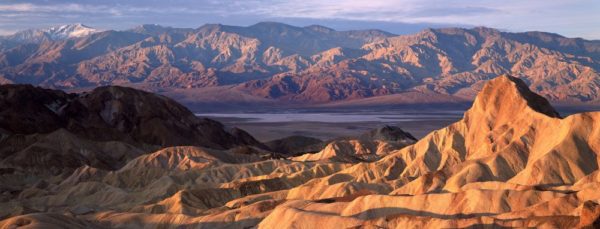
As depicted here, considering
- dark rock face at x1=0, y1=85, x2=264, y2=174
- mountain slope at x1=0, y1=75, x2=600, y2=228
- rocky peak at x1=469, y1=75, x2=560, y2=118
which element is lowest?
dark rock face at x1=0, y1=85, x2=264, y2=174

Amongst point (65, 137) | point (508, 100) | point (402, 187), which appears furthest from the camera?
point (65, 137)

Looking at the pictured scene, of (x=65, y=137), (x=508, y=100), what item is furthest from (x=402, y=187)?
(x=65, y=137)

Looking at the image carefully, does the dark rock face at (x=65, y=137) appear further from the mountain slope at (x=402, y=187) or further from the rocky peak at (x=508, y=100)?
the rocky peak at (x=508, y=100)

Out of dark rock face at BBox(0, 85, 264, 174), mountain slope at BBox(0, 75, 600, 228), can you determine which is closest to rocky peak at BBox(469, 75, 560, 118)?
mountain slope at BBox(0, 75, 600, 228)

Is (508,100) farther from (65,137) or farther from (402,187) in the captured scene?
(65,137)

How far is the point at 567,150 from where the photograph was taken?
82688mm

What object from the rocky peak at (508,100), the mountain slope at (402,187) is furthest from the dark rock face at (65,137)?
the rocky peak at (508,100)

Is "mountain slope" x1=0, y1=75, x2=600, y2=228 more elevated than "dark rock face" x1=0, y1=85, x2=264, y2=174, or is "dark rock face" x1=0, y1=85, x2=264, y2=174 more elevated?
"mountain slope" x1=0, y1=75, x2=600, y2=228

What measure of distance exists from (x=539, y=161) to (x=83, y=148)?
107966 millimetres

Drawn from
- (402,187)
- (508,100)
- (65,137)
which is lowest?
(65,137)

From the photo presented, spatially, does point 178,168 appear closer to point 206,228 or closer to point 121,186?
point 121,186

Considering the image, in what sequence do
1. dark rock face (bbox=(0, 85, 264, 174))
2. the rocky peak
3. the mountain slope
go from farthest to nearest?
1. dark rock face (bbox=(0, 85, 264, 174))
2. the rocky peak
3. the mountain slope

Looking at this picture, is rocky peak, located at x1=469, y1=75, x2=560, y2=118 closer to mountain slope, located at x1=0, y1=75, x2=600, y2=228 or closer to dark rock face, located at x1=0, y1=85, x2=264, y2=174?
mountain slope, located at x1=0, y1=75, x2=600, y2=228

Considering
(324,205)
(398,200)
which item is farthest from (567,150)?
(324,205)
